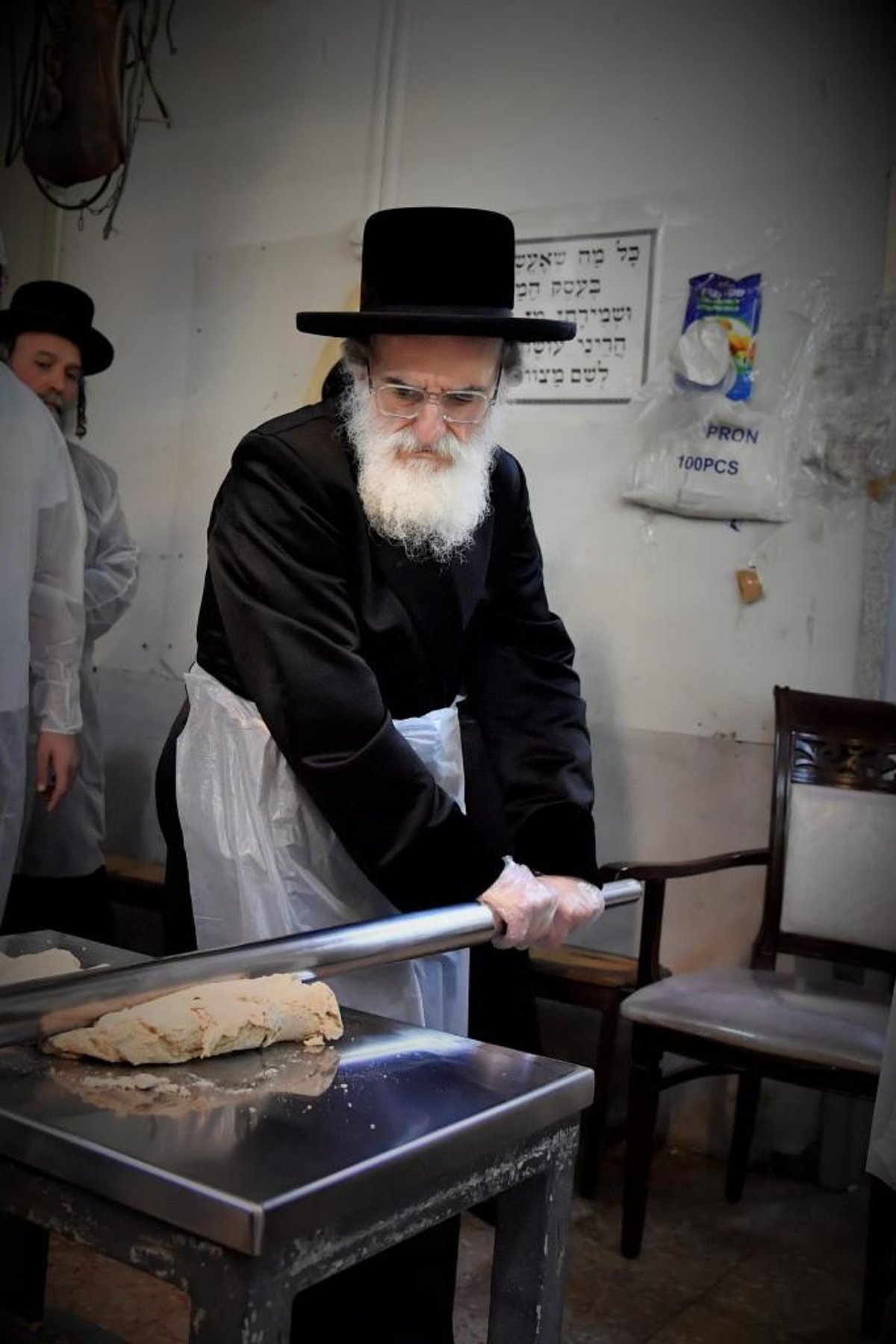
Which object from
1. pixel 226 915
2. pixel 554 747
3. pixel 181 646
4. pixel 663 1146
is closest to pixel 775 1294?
pixel 663 1146

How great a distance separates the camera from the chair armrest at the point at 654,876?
277 centimetres

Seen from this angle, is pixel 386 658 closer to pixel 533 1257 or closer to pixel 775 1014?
pixel 533 1257

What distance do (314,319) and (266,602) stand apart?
43cm

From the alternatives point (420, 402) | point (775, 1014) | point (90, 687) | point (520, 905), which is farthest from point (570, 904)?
point (90, 687)

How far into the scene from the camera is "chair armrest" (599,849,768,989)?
2.77 metres

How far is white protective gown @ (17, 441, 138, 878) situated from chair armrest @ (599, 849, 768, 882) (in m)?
1.30

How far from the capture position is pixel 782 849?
2.88 meters

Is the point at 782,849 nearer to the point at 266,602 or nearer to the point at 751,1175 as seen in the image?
the point at 751,1175

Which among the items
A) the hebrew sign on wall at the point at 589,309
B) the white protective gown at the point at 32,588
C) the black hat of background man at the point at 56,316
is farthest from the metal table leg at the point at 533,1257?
the black hat of background man at the point at 56,316

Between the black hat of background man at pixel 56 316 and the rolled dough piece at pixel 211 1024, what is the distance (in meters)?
2.52

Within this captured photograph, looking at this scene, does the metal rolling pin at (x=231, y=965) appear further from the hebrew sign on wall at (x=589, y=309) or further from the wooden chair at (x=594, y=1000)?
the hebrew sign on wall at (x=589, y=309)

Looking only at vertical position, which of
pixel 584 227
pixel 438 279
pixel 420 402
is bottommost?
pixel 420 402

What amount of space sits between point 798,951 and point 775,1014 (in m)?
0.34

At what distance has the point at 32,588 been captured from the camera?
273 centimetres
